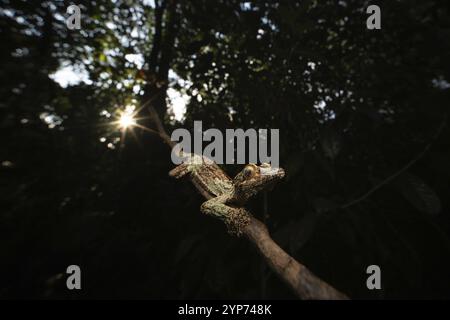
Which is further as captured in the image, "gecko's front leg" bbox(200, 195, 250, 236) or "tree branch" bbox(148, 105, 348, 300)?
"gecko's front leg" bbox(200, 195, 250, 236)

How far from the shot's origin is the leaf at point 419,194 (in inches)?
100

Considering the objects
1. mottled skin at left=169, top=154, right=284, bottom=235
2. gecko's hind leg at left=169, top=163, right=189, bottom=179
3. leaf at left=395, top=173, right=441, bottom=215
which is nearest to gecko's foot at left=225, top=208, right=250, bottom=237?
mottled skin at left=169, top=154, right=284, bottom=235

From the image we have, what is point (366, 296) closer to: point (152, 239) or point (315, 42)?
point (315, 42)

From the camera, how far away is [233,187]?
1.52 meters

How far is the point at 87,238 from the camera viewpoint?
237 inches

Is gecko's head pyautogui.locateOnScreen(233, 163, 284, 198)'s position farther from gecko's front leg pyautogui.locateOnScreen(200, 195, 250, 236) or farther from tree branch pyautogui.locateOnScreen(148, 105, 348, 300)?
tree branch pyautogui.locateOnScreen(148, 105, 348, 300)

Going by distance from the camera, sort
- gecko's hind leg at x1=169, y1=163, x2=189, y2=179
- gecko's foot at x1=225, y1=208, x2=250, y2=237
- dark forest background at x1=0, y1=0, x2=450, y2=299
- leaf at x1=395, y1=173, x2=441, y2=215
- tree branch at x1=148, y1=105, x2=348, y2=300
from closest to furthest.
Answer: tree branch at x1=148, y1=105, x2=348, y2=300
gecko's foot at x1=225, y1=208, x2=250, y2=237
gecko's hind leg at x1=169, y1=163, x2=189, y2=179
leaf at x1=395, y1=173, x2=441, y2=215
dark forest background at x1=0, y1=0, x2=450, y2=299

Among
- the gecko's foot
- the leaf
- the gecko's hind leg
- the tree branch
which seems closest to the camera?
the tree branch

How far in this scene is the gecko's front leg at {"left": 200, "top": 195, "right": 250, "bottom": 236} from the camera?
54.2 inches

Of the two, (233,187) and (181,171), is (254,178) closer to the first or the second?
(233,187)

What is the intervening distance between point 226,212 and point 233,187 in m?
0.14

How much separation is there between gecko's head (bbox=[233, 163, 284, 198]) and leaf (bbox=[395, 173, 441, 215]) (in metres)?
1.97

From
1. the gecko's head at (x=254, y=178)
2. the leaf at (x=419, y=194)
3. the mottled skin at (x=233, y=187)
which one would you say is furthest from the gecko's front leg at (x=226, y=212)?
the leaf at (x=419, y=194)

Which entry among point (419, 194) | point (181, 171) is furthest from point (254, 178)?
point (419, 194)
